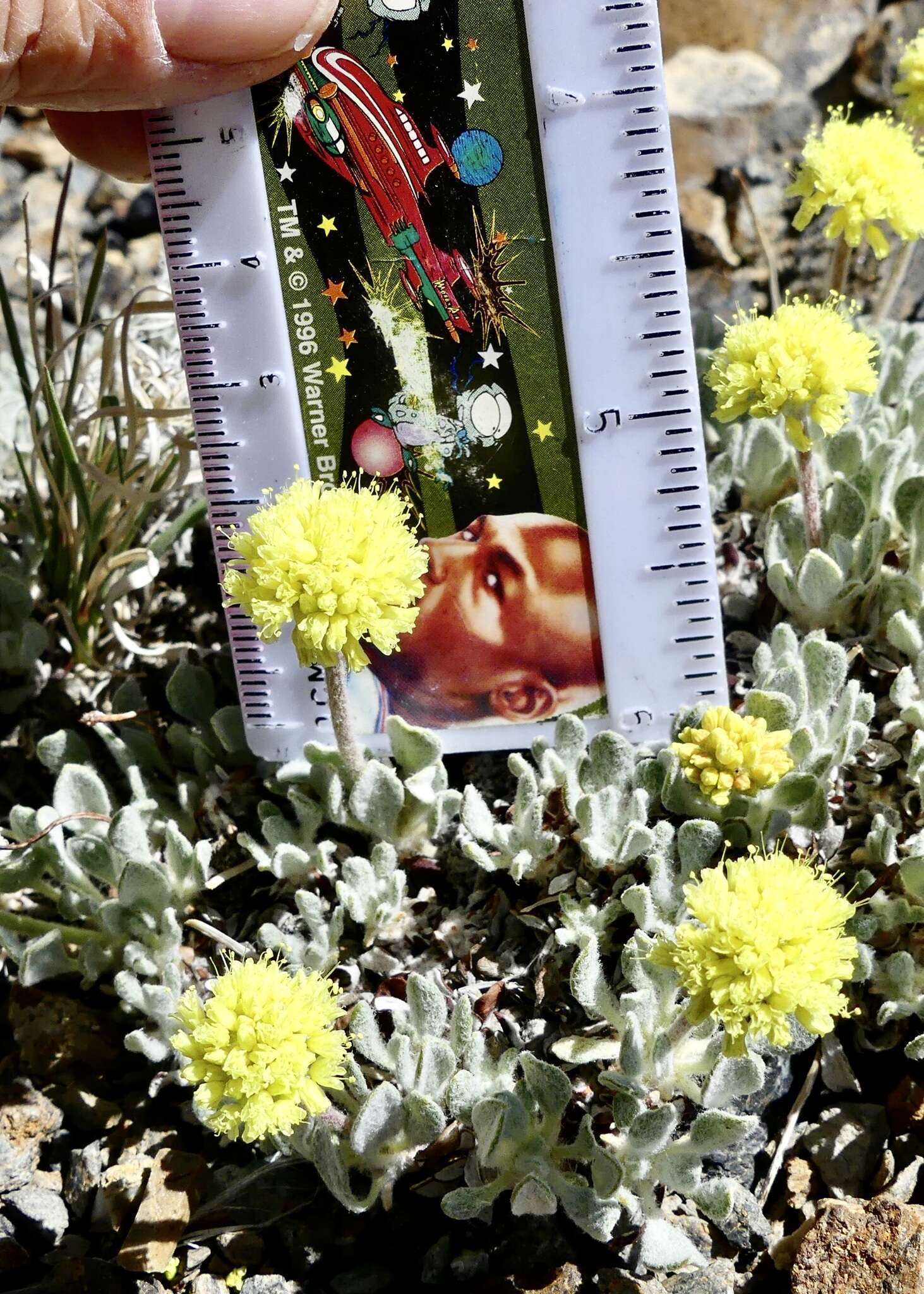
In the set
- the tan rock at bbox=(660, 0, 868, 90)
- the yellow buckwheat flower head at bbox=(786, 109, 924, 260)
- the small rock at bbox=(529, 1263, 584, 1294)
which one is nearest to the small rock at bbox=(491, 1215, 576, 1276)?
the small rock at bbox=(529, 1263, 584, 1294)

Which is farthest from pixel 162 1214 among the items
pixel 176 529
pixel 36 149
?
pixel 36 149

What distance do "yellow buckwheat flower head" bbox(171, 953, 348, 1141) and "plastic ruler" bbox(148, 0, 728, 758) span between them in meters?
0.75

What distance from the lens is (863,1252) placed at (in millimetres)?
1775

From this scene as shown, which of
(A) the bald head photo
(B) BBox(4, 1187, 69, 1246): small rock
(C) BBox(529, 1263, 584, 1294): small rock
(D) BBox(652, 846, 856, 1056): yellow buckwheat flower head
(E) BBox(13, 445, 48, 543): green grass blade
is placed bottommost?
(C) BBox(529, 1263, 584, 1294): small rock

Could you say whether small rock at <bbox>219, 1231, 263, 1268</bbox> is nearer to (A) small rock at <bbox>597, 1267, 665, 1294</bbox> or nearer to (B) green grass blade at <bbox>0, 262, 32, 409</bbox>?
(A) small rock at <bbox>597, 1267, 665, 1294</bbox>

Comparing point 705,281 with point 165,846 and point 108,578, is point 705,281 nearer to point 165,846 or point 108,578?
point 108,578

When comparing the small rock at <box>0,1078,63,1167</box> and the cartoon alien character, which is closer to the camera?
the cartoon alien character

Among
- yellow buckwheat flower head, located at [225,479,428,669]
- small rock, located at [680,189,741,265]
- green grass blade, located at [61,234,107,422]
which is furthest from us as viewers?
small rock, located at [680,189,741,265]

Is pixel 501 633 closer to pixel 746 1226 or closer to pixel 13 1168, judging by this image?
pixel 746 1226

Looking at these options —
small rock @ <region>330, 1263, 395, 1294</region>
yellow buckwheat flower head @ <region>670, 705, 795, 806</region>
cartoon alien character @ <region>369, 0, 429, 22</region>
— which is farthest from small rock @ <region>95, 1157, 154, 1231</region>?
cartoon alien character @ <region>369, 0, 429, 22</region>

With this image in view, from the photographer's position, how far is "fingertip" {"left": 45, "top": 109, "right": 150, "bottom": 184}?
2.28 meters

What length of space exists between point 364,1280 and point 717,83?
11.0 ft

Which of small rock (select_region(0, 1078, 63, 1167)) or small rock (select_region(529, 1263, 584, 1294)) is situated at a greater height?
small rock (select_region(0, 1078, 63, 1167))

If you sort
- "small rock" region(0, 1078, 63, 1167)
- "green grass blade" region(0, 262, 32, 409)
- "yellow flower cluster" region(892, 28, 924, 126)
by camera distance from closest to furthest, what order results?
"small rock" region(0, 1078, 63, 1167) → "green grass blade" region(0, 262, 32, 409) → "yellow flower cluster" region(892, 28, 924, 126)
